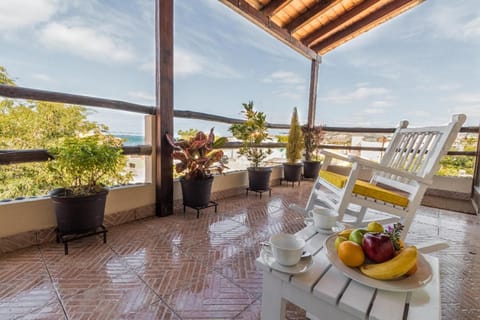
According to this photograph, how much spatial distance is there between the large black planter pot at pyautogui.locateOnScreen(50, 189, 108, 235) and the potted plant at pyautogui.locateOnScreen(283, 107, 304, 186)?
3.20 meters

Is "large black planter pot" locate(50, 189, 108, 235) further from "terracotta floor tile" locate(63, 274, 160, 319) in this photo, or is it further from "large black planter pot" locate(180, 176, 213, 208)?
"large black planter pot" locate(180, 176, 213, 208)

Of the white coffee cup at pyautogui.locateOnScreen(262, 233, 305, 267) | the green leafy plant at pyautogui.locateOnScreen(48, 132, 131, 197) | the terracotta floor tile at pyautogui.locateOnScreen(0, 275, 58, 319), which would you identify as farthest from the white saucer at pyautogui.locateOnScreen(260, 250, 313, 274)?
the green leafy plant at pyautogui.locateOnScreen(48, 132, 131, 197)

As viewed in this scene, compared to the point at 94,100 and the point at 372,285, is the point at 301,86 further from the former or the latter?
the point at 372,285

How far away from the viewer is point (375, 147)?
4.70 m

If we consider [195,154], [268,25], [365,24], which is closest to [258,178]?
[195,154]

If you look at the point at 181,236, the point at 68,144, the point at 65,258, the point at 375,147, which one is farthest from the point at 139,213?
the point at 375,147

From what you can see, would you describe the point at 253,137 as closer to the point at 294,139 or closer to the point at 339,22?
the point at 294,139

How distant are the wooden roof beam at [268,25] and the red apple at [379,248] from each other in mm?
3446

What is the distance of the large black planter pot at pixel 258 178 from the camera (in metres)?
3.62

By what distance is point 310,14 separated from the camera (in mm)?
4027

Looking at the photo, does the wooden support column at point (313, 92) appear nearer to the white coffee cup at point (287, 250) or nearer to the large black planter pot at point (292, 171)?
the large black planter pot at point (292, 171)

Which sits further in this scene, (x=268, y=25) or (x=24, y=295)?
(x=268, y=25)

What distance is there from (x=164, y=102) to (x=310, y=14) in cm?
311

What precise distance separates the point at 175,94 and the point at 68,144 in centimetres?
123
